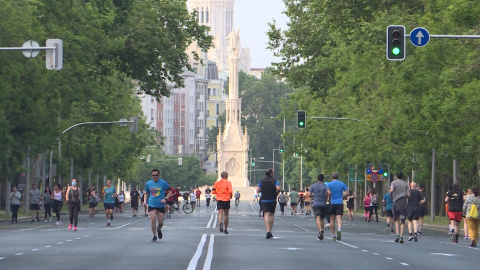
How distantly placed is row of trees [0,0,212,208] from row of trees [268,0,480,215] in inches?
288

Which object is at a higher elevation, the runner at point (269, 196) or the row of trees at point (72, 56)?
the row of trees at point (72, 56)

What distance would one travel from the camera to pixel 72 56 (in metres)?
54.9

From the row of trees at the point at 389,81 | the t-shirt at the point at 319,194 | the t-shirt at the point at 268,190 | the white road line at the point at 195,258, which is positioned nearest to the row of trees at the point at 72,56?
the row of trees at the point at 389,81

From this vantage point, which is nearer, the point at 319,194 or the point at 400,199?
the point at 319,194

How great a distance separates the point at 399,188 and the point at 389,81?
21744mm

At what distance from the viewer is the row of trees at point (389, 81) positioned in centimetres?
4362

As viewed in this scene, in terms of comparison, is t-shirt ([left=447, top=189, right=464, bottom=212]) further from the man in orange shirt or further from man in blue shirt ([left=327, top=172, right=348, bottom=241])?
the man in orange shirt

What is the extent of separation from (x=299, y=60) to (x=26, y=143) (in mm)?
22992

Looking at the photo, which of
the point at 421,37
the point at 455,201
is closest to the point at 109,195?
the point at 455,201

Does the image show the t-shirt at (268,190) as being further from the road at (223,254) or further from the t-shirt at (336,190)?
the t-shirt at (336,190)

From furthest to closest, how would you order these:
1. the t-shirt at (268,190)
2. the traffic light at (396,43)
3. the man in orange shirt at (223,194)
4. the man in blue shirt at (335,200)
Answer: the man in orange shirt at (223,194), the man in blue shirt at (335,200), the t-shirt at (268,190), the traffic light at (396,43)

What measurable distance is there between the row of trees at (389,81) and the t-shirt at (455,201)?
497cm

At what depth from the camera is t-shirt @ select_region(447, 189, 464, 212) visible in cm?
3700

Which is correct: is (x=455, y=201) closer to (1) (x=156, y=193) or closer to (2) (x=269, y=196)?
(2) (x=269, y=196)
